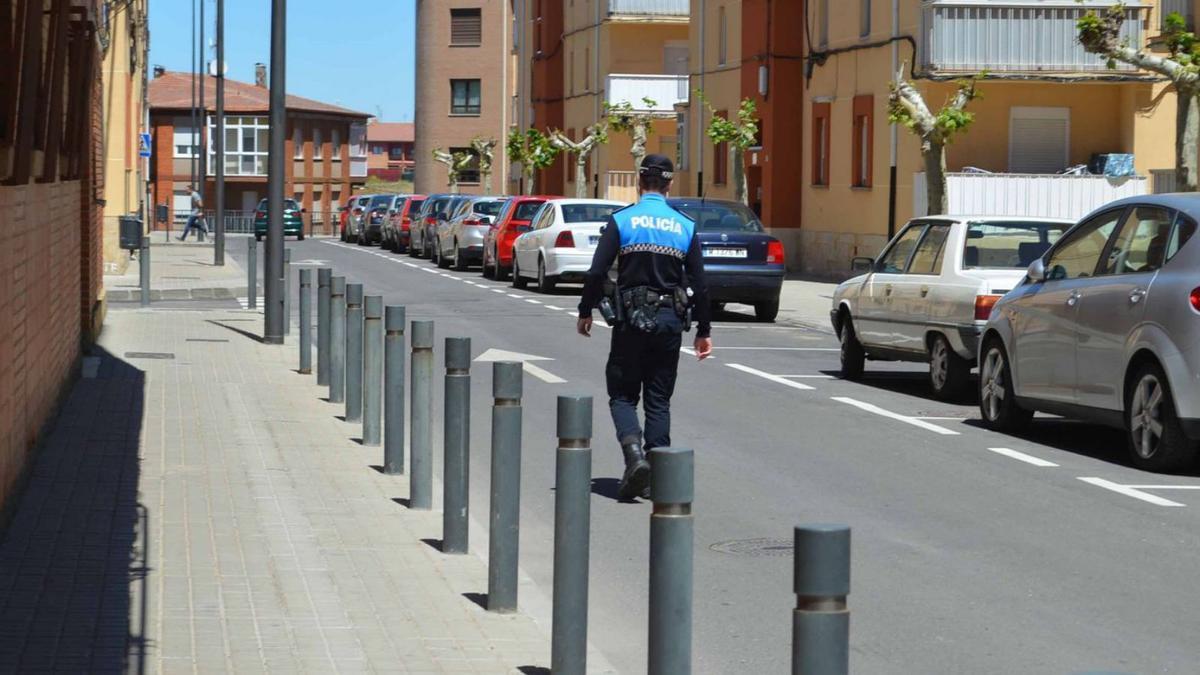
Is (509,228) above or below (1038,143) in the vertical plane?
below

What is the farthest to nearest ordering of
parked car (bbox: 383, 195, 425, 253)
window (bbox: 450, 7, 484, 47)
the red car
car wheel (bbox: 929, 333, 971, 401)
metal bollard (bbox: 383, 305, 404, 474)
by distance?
1. window (bbox: 450, 7, 484, 47)
2. parked car (bbox: 383, 195, 425, 253)
3. the red car
4. car wheel (bbox: 929, 333, 971, 401)
5. metal bollard (bbox: 383, 305, 404, 474)

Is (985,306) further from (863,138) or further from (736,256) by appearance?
(863,138)

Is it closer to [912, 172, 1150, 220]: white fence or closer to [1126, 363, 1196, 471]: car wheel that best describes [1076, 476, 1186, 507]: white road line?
[1126, 363, 1196, 471]: car wheel

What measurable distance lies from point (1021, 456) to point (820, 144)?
32.3 meters

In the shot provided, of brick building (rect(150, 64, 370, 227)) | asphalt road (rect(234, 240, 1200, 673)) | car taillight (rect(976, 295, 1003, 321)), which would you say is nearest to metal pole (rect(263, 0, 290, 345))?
asphalt road (rect(234, 240, 1200, 673))

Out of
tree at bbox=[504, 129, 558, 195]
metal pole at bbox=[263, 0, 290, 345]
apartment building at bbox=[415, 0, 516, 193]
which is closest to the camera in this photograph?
metal pole at bbox=[263, 0, 290, 345]

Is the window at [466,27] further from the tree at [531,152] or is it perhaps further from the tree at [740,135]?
the tree at [740,135]

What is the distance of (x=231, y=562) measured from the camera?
8.23 meters

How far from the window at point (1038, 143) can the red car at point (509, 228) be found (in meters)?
8.79

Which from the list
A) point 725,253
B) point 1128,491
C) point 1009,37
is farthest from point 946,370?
point 1009,37

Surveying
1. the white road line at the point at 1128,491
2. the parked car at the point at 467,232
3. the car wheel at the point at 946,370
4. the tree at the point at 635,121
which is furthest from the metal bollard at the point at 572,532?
the tree at the point at 635,121

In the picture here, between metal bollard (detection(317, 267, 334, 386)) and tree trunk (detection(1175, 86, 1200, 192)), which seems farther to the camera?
tree trunk (detection(1175, 86, 1200, 192))

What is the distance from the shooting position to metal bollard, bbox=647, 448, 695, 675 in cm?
511

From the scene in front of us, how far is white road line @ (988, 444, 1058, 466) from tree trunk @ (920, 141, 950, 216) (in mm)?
17738
